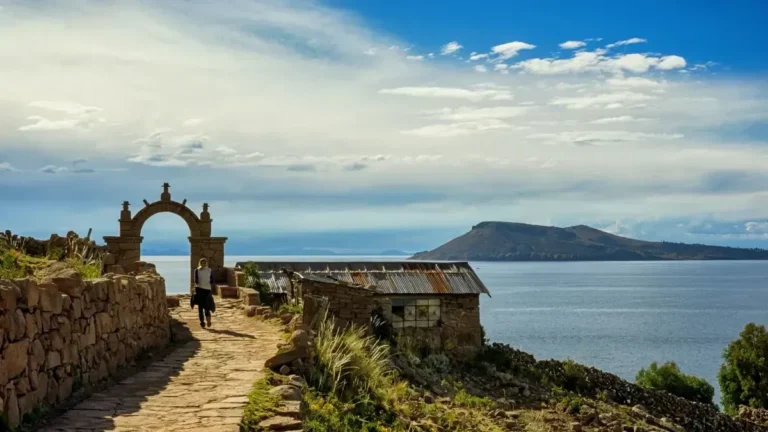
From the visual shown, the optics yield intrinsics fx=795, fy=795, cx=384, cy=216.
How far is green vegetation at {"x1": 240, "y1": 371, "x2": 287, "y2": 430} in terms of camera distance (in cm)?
851

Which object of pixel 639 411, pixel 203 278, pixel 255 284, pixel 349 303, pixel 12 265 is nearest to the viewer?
pixel 12 265

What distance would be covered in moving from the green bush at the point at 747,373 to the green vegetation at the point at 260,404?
36.8 m

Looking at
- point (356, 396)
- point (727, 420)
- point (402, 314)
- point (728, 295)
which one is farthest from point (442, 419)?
point (728, 295)

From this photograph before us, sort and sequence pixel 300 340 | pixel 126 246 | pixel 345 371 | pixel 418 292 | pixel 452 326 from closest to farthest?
pixel 300 340 < pixel 345 371 < pixel 126 246 < pixel 418 292 < pixel 452 326

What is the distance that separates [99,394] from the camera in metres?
9.65

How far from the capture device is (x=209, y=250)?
88.7 feet

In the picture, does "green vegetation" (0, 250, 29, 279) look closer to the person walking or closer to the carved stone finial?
the person walking

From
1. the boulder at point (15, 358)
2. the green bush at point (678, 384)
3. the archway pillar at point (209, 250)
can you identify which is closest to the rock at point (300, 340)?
the boulder at point (15, 358)

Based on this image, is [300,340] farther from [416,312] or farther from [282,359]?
[416,312]

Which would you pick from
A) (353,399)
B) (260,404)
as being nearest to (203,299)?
(353,399)

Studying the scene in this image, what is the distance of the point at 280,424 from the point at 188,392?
1874 mm

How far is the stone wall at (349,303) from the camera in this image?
81.2 feet

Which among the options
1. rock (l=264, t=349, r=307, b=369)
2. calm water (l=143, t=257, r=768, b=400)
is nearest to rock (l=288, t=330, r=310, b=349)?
rock (l=264, t=349, r=307, b=369)

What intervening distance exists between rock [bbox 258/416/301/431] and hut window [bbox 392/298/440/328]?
910 inches
